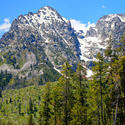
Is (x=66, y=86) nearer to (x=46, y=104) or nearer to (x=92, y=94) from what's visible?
(x=92, y=94)

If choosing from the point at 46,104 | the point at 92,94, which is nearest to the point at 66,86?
the point at 92,94

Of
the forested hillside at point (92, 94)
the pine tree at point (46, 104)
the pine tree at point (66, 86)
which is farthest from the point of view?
the pine tree at point (46, 104)

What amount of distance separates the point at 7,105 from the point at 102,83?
556 ft

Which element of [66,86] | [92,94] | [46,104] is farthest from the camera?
[46,104]

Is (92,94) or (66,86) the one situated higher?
(66,86)

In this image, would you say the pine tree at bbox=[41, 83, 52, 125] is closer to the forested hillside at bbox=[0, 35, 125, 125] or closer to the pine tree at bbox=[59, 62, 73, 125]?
the forested hillside at bbox=[0, 35, 125, 125]

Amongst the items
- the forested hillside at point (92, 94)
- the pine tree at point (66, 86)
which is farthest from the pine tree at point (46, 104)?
the pine tree at point (66, 86)

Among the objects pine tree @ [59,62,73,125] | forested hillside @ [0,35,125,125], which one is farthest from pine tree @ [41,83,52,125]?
pine tree @ [59,62,73,125]

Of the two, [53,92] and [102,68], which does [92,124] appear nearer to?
[53,92]

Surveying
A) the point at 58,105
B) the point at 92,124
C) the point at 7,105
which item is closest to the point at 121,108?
the point at 58,105

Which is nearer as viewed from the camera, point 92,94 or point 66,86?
point 66,86

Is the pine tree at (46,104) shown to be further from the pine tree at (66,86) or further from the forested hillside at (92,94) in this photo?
the pine tree at (66,86)

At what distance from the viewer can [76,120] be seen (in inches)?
1242

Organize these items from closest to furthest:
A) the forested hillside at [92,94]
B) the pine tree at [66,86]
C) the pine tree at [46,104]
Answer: the forested hillside at [92,94] → the pine tree at [66,86] → the pine tree at [46,104]
